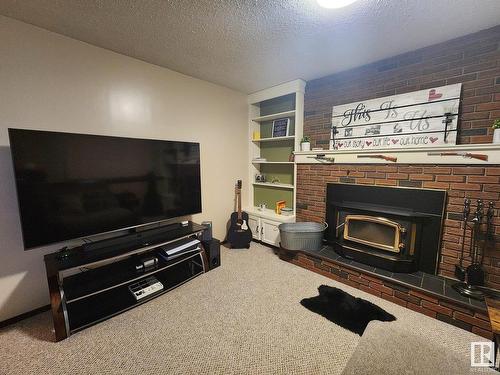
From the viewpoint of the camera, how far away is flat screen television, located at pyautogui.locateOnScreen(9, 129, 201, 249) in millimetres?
1548

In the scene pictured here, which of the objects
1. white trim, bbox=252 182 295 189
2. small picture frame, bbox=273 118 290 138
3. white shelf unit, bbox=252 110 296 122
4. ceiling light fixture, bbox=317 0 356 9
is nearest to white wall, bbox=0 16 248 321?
white shelf unit, bbox=252 110 296 122

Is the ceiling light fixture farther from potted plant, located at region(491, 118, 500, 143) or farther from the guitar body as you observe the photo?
the guitar body

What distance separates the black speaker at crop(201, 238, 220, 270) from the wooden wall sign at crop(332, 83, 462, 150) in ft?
6.41

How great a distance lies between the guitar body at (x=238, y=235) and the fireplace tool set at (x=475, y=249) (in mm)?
2245

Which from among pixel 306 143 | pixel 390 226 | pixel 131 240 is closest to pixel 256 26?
pixel 306 143

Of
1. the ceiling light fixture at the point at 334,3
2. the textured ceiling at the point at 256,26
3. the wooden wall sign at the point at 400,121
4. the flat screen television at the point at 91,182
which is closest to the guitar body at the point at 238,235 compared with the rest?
the flat screen television at the point at 91,182

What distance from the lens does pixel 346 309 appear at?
1850mm

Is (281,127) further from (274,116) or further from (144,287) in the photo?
(144,287)

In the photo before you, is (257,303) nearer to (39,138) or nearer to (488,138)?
(39,138)

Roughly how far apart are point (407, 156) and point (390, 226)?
2.41 ft

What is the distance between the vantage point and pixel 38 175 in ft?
5.16

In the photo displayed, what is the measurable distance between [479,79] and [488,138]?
20.4 inches

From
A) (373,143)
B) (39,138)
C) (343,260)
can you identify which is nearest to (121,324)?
(39,138)

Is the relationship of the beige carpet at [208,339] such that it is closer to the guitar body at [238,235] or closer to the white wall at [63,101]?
the white wall at [63,101]
